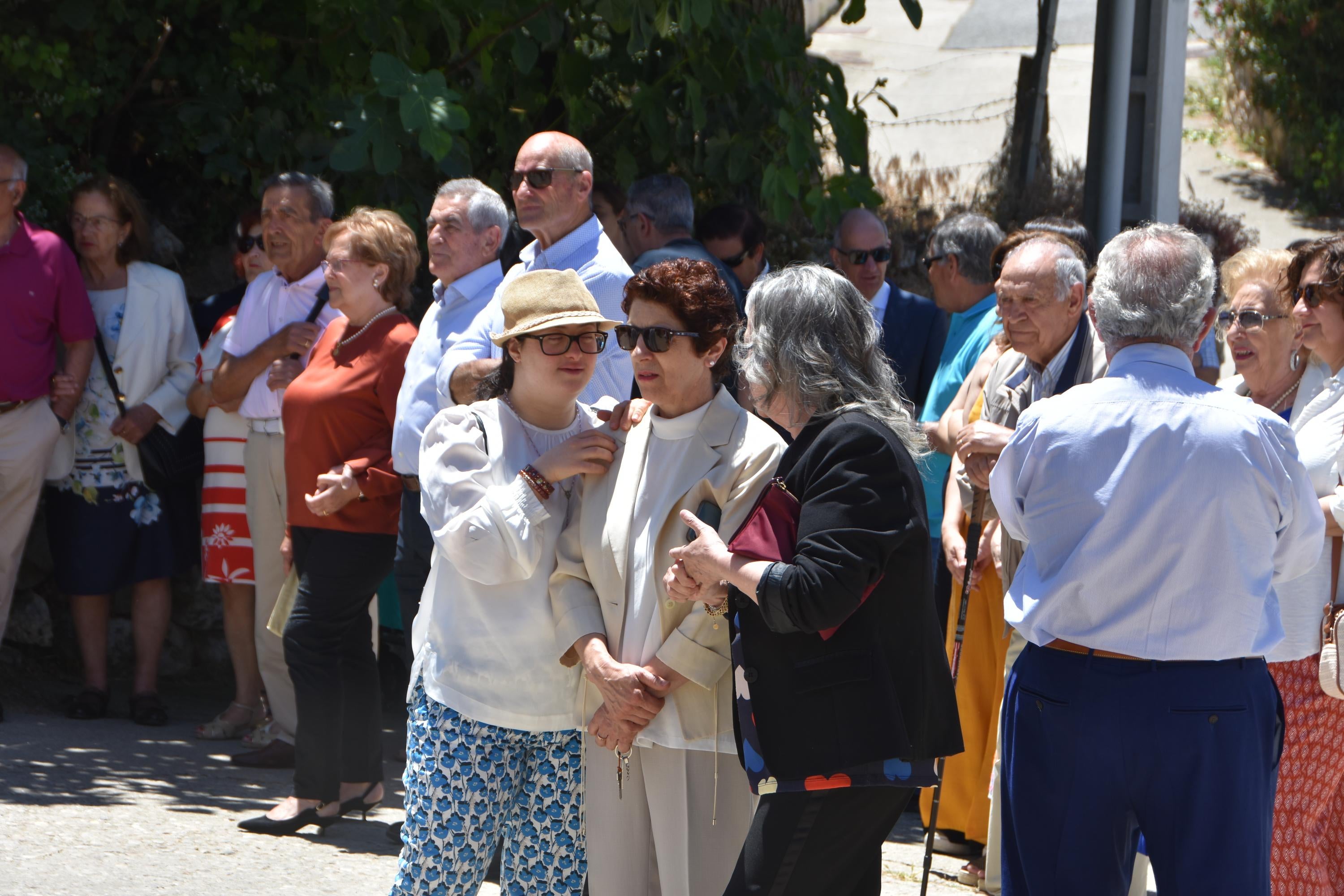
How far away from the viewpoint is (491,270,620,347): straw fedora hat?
321cm

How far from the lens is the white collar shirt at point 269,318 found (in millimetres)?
5488

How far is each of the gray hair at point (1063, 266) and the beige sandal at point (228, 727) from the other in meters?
3.67

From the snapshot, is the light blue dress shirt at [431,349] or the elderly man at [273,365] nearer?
the light blue dress shirt at [431,349]

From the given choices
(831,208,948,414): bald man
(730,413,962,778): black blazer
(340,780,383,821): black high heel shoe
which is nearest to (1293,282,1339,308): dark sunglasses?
(730,413,962,778): black blazer

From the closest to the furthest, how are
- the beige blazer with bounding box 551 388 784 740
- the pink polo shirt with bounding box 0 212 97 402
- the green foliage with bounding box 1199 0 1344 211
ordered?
the beige blazer with bounding box 551 388 784 740 → the pink polo shirt with bounding box 0 212 97 402 → the green foliage with bounding box 1199 0 1344 211

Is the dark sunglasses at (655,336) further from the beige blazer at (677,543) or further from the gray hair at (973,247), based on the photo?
the gray hair at (973,247)

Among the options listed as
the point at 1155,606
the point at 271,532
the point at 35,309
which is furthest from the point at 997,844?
the point at 35,309

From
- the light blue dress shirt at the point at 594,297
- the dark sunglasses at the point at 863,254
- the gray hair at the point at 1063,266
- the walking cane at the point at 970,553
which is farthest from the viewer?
the dark sunglasses at the point at 863,254

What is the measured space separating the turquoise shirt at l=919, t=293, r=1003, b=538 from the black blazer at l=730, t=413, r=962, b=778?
2.14 m

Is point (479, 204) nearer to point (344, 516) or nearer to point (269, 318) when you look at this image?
point (344, 516)

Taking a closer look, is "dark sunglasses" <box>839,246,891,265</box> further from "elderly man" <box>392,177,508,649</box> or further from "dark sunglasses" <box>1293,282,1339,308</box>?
"dark sunglasses" <box>1293,282,1339,308</box>

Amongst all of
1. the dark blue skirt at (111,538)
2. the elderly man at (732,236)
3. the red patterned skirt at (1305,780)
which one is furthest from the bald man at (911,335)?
the dark blue skirt at (111,538)

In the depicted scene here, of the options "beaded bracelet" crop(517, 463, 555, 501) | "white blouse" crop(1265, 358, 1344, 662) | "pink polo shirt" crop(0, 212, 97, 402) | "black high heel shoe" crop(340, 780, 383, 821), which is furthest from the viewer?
"pink polo shirt" crop(0, 212, 97, 402)

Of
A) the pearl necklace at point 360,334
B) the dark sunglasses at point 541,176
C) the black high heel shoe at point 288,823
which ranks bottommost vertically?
the black high heel shoe at point 288,823
